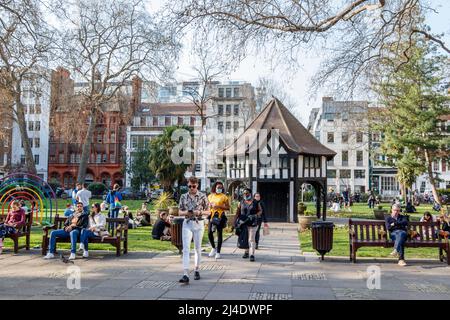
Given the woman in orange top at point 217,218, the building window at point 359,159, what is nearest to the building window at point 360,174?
the building window at point 359,159

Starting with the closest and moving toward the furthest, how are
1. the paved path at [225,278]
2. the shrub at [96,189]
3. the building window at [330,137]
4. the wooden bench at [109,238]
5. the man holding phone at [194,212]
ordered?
1. the paved path at [225,278]
2. the man holding phone at [194,212]
3. the wooden bench at [109,238]
4. the shrub at [96,189]
5. the building window at [330,137]

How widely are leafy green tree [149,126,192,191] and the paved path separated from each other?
24.8 metres

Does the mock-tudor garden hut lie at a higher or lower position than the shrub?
higher

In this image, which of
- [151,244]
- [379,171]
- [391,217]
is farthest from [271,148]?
[379,171]

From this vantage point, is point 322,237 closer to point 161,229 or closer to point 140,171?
point 161,229

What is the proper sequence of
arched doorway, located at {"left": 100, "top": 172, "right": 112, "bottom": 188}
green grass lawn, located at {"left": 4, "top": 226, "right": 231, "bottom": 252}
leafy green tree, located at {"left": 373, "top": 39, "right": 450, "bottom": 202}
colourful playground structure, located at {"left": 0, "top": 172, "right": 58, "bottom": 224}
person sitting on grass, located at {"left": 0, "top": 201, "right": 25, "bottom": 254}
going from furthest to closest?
arched doorway, located at {"left": 100, "top": 172, "right": 112, "bottom": 188} < leafy green tree, located at {"left": 373, "top": 39, "right": 450, "bottom": 202} < colourful playground structure, located at {"left": 0, "top": 172, "right": 58, "bottom": 224} < green grass lawn, located at {"left": 4, "top": 226, "right": 231, "bottom": 252} < person sitting on grass, located at {"left": 0, "top": 201, "right": 25, "bottom": 254}

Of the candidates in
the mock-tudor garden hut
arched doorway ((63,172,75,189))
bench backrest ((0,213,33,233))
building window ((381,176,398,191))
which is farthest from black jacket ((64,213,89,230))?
arched doorway ((63,172,75,189))

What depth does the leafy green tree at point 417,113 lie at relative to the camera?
1304 inches

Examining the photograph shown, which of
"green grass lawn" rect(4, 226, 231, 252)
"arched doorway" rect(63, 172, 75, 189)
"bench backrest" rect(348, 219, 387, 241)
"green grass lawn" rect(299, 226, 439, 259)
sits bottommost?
"green grass lawn" rect(299, 226, 439, 259)

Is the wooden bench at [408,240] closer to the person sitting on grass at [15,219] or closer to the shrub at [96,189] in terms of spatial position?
the person sitting on grass at [15,219]

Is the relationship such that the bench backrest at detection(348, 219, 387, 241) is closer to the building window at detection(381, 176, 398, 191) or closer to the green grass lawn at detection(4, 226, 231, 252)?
the green grass lawn at detection(4, 226, 231, 252)

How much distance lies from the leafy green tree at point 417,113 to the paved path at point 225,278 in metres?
23.8

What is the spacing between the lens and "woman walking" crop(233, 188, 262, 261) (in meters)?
11.4

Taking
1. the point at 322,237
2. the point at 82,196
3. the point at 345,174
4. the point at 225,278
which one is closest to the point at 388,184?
the point at 345,174
